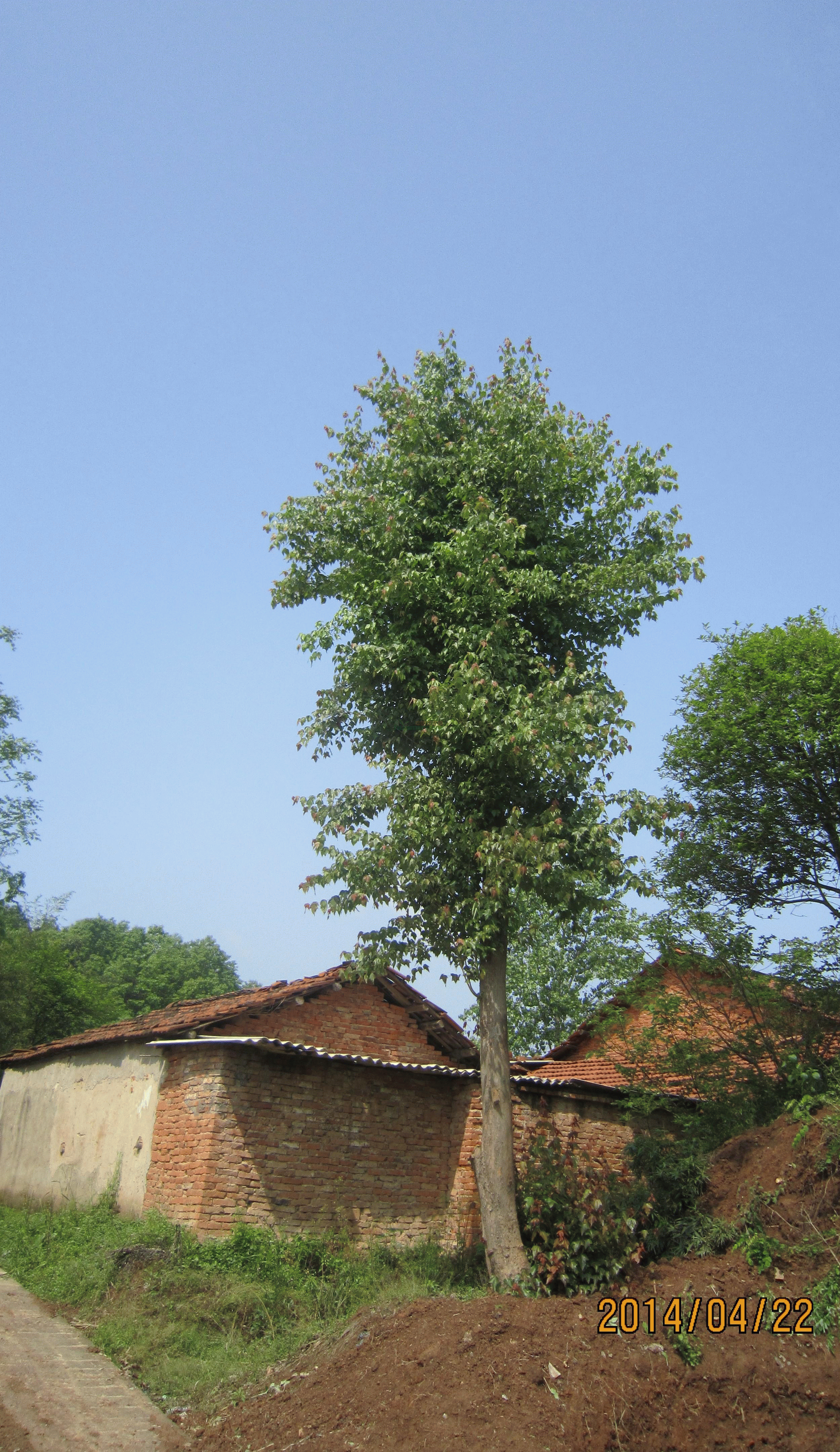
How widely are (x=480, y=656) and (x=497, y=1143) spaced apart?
5.84m

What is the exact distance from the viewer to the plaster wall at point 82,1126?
43.5 feet

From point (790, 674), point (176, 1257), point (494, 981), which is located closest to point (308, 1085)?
point (176, 1257)

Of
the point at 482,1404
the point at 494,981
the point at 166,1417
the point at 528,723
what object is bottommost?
the point at 166,1417

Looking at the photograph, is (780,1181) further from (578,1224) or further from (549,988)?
(549,988)

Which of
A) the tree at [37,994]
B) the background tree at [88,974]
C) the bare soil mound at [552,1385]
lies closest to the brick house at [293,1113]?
the bare soil mound at [552,1385]

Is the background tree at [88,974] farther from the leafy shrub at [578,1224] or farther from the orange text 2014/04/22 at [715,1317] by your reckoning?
the orange text 2014/04/22 at [715,1317]

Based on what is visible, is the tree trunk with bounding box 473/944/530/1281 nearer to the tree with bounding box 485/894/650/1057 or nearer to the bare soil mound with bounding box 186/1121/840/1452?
the bare soil mound with bounding box 186/1121/840/1452

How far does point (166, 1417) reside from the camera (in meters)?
7.47

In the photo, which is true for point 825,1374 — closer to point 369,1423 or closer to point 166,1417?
point 369,1423

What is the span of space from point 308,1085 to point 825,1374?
765 centimetres

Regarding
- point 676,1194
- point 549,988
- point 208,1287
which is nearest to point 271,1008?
point 208,1287

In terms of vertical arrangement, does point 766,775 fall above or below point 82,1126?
above

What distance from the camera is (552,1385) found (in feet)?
23.7

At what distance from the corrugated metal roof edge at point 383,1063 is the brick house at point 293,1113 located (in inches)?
1.6
